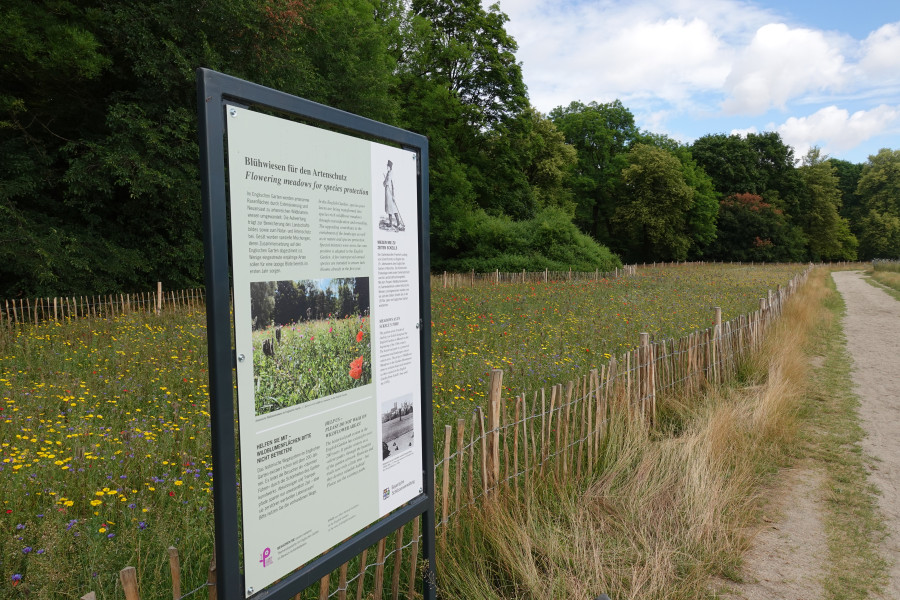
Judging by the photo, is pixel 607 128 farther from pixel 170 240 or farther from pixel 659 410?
pixel 659 410

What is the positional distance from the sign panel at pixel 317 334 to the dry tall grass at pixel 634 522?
3.57 feet

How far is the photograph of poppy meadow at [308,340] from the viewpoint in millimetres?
1789

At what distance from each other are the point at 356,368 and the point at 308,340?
32cm

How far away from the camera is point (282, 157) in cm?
184

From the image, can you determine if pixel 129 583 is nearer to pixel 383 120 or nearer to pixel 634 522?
pixel 634 522

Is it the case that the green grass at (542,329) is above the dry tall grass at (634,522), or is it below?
above

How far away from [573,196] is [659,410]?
52.8 metres

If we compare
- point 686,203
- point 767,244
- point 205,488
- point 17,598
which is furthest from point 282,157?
Answer: point 767,244

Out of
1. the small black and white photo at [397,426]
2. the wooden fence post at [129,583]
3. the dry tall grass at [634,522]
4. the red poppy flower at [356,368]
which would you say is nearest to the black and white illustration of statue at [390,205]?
the red poppy flower at [356,368]

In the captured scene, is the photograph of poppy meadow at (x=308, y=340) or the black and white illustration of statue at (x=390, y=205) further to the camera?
the black and white illustration of statue at (x=390, y=205)

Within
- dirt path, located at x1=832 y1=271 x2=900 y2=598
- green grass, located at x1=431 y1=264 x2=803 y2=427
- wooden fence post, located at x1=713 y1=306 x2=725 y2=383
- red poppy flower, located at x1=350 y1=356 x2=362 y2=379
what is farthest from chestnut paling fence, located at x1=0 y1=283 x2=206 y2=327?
dirt path, located at x1=832 y1=271 x2=900 y2=598

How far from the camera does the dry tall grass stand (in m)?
3.26

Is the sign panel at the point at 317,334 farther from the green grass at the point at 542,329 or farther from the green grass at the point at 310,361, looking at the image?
the green grass at the point at 542,329

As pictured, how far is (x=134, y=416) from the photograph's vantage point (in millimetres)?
5828
